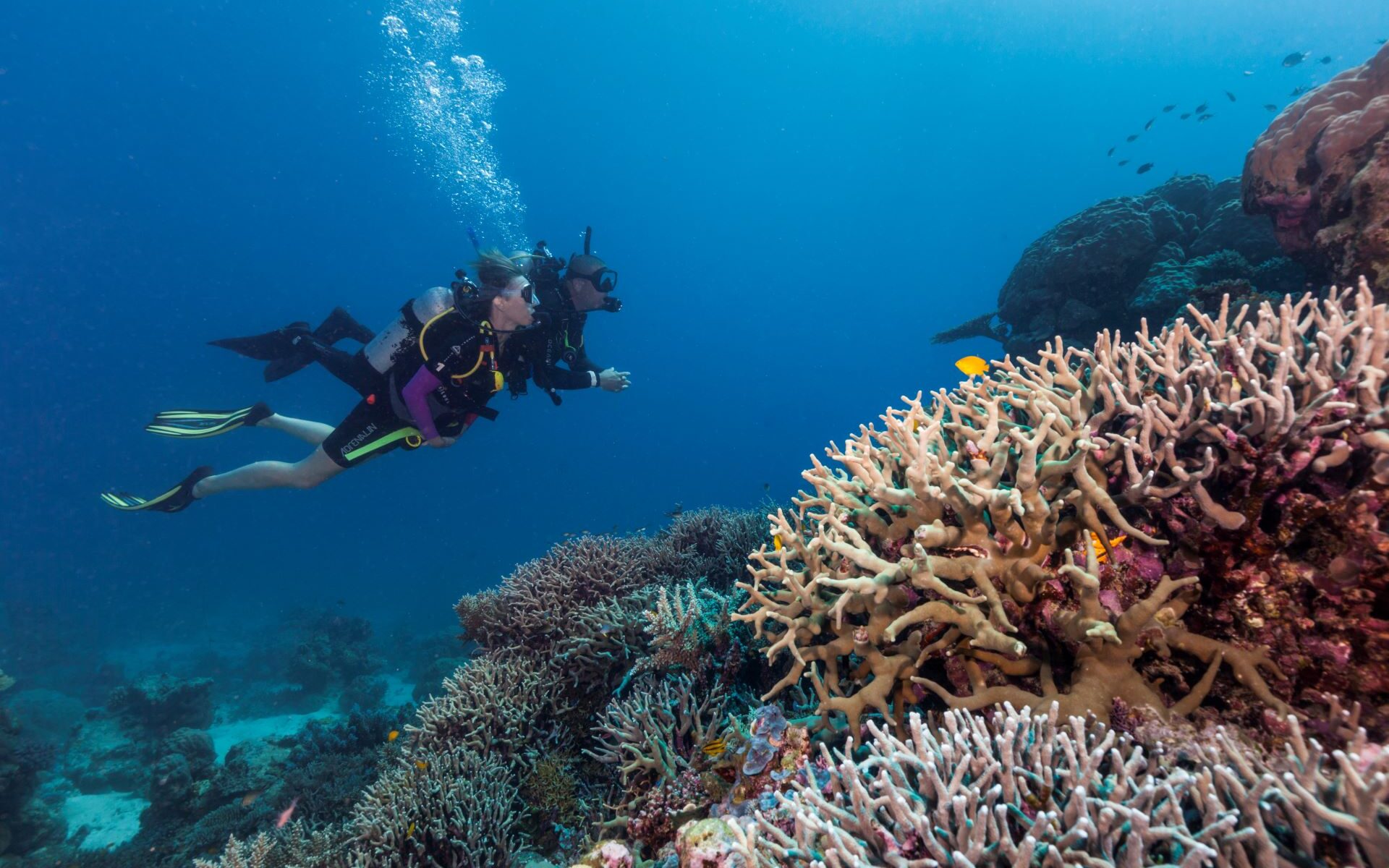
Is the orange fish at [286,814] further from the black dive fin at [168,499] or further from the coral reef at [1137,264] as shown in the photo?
the coral reef at [1137,264]

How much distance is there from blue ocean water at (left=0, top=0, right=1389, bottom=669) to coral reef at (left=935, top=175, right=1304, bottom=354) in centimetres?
4171

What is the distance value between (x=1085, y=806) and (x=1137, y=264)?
12595 mm

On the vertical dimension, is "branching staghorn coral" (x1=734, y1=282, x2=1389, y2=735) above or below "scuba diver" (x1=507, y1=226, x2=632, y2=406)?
below

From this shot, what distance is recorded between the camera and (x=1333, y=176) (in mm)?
5742

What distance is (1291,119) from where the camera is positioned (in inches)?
259

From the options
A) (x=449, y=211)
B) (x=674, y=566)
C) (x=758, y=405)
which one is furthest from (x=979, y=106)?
(x=674, y=566)

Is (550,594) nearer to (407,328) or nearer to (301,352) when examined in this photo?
(407,328)

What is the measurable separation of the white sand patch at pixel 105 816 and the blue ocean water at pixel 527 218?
2948 cm

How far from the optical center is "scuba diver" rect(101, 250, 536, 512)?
7.34 metres

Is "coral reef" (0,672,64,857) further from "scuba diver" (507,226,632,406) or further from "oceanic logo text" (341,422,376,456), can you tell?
"scuba diver" (507,226,632,406)

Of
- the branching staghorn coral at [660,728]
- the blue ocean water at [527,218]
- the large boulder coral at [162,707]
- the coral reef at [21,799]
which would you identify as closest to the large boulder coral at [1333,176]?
the branching staghorn coral at [660,728]

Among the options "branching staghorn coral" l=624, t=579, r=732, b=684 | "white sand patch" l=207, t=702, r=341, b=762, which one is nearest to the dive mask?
"branching staghorn coral" l=624, t=579, r=732, b=684

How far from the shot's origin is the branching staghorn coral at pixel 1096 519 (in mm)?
1994

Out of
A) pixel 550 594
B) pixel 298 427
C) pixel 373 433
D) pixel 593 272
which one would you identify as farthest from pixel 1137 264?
pixel 298 427
